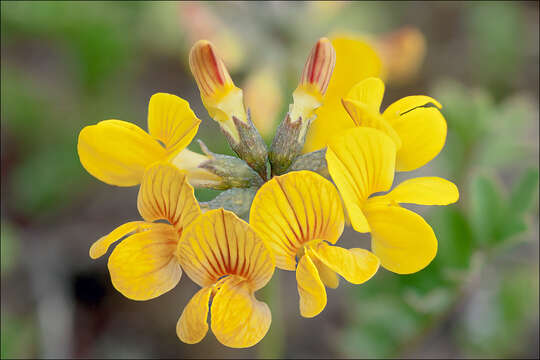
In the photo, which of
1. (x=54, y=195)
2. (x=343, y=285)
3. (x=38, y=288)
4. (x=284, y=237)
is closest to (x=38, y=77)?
(x=54, y=195)

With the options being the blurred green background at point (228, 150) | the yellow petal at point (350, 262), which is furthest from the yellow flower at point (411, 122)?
the blurred green background at point (228, 150)

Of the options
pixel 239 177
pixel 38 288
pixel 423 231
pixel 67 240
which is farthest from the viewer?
pixel 67 240

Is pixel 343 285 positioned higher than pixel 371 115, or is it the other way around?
pixel 371 115

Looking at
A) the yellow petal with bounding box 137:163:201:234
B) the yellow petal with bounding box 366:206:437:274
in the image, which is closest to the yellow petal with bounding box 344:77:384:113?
the yellow petal with bounding box 366:206:437:274

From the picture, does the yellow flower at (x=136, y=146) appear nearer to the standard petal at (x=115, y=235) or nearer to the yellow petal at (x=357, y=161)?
the standard petal at (x=115, y=235)

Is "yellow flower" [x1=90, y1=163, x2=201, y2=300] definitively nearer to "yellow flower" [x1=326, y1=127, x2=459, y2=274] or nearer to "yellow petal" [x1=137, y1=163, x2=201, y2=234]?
"yellow petal" [x1=137, y1=163, x2=201, y2=234]

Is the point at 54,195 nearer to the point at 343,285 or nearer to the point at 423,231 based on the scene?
the point at 343,285

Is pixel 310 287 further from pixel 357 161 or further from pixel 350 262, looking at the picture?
pixel 357 161
